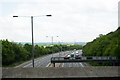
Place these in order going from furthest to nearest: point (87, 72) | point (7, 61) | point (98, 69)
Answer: point (7, 61)
point (98, 69)
point (87, 72)

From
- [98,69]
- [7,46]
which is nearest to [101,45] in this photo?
[7,46]

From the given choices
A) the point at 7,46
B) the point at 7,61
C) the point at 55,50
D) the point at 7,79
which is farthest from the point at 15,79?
the point at 55,50

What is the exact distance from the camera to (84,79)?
15492mm

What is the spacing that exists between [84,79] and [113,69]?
3.56 meters

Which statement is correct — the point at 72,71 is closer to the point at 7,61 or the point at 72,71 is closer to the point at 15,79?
the point at 15,79

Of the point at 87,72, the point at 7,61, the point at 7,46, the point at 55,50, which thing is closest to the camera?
the point at 87,72

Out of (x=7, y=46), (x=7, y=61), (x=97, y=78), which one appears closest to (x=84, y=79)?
(x=97, y=78)

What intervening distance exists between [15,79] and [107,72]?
17.2 ft

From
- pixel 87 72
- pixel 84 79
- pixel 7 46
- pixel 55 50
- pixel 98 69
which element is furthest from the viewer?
pixel 55 50

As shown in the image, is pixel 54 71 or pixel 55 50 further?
pixel 55 50

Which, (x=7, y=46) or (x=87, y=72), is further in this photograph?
(x=7, y=46)

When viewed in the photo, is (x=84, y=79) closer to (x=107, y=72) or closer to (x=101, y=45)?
(x=107, y=72)

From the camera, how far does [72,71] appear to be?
17.9 m

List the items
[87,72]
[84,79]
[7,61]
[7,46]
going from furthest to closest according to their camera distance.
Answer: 1. [7,46]
2. [7,61]
3. [87,72]
4. [84,79]
